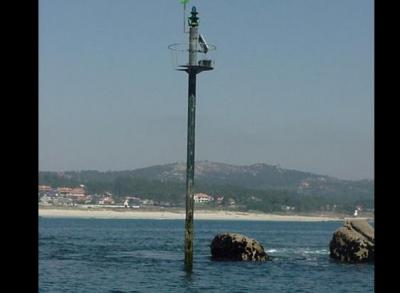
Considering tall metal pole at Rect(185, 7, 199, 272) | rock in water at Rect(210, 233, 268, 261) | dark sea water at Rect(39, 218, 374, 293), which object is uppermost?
tall metal pole at Rect(185, 7, 199, 272)

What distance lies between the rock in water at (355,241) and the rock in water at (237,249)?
5.55 meters

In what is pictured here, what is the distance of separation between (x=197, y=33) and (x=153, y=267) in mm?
19149

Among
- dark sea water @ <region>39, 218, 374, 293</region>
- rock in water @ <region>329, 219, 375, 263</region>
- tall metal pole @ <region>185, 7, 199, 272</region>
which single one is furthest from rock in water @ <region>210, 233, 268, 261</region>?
tall metal pole @ <region>185, 7, 199, 272</region>

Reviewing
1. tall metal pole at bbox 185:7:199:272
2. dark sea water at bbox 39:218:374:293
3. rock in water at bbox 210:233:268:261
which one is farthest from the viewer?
rock in water at bbox 210:233:268:261

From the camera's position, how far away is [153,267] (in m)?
59.5

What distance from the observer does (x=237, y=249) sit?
59344 mm

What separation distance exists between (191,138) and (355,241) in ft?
59.1

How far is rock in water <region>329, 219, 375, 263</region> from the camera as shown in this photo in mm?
55469

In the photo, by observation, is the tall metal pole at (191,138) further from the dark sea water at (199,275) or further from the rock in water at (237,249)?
the rock in water at (237,249)

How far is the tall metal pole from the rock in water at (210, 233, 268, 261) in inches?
493

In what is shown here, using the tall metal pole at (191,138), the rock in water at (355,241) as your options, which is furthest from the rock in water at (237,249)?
the tall metal pole at (191,138)

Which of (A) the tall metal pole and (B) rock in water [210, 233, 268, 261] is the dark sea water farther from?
(A) the tall metal pole
